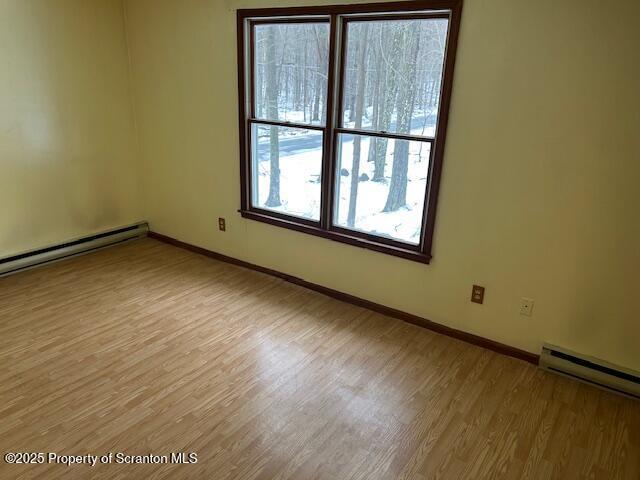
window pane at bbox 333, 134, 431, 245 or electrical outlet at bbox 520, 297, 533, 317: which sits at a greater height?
window pane at bbox 333, 134, 431, 245

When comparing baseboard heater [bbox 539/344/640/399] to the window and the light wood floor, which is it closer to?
the light wood floor

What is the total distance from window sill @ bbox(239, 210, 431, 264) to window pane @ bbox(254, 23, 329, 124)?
726 millimetres

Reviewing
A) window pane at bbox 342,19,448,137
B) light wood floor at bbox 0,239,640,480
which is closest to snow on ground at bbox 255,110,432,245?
window pane at bbox 342,19,448,137

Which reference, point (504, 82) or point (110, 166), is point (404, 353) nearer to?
point (504, 82)

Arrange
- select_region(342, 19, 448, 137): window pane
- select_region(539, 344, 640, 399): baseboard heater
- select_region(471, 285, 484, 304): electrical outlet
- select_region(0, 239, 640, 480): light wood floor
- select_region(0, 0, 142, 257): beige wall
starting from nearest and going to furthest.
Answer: select_region(0, 239, 640, 480): light wood floor
select_region(539, 344, 640, 399): baseboard heater
select_region(342, 19, 448, 137): window pane
select_region(471, 285, 484, 304): electrical outlet
select_region(0, 0, 142, 257): beige wall

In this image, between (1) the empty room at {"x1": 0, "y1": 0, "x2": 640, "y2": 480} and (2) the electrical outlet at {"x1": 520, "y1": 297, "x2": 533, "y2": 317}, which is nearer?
(1) the empty room at {"x1": 0, "y1": 0, "x2": 640, "y2": 480}

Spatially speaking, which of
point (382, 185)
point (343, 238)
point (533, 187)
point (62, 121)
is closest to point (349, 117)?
point (382, 185)

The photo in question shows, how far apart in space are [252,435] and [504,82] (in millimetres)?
2108

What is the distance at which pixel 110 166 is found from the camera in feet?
13.2

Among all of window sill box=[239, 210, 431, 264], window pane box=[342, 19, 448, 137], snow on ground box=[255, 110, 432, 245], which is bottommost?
window sill box=[239, 210, 431, 264]

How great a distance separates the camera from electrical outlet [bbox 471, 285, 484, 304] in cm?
279

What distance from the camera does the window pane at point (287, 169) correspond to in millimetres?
3264

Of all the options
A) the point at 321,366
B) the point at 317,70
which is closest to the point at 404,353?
the point at 321,366

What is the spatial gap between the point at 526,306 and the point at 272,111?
2093 millimetres
